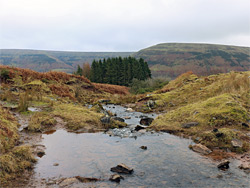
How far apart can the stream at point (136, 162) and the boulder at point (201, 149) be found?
0.97 ft

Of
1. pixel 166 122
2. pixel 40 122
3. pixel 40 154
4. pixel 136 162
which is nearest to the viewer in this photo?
pixel 136 162

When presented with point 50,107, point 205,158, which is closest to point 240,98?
point 205,158

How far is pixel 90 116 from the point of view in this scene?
46.9ft

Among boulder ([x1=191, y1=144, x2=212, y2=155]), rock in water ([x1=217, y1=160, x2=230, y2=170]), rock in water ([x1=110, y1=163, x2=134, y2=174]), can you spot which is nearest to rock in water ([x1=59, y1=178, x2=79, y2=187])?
rock in water ([x1=110, y1=163, x2=134, y2=174])

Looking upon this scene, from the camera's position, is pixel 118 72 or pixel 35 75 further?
pixel 118 72

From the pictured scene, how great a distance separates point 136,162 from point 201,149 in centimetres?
309

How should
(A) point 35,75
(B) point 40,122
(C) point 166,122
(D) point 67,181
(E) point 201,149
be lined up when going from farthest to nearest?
(A) point 35,75
(C) point 166,122
(B) point 40,122
(E) point 201,149
(D) point 67,181

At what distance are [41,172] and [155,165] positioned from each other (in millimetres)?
4058

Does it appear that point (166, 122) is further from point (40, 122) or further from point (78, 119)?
point (40, 122)

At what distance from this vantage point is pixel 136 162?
7652 mm

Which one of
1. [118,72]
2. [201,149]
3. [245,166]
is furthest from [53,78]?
[118,72]

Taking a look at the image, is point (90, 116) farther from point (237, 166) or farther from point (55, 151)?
point (237, 166)

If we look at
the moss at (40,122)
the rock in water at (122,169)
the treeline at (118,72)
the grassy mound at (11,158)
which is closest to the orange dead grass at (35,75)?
the moss at (40,122)

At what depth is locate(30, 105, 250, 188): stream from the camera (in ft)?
20.5
